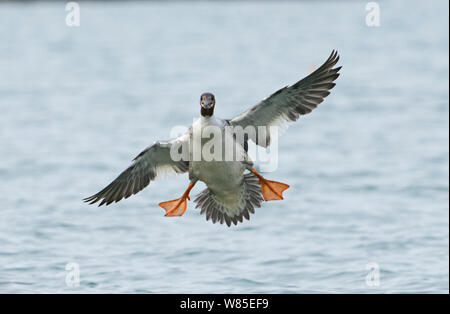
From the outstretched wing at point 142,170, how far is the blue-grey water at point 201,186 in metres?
2.09

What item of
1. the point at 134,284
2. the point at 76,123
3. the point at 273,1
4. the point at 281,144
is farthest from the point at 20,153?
the point at 273,1

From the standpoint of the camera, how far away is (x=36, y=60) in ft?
135

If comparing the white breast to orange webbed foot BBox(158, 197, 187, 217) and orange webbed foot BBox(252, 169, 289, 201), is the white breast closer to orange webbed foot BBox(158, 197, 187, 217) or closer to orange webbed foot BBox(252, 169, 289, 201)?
orange webbed foot BBox(252, 169, 289, 201)

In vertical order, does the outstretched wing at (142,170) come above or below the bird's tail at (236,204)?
above

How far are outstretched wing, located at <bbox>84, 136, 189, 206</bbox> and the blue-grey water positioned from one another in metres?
2.09

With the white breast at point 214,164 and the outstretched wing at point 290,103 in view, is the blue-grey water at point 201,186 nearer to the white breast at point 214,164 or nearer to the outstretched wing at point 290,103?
the white breast at point 214,164

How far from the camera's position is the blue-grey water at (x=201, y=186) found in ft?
37.7

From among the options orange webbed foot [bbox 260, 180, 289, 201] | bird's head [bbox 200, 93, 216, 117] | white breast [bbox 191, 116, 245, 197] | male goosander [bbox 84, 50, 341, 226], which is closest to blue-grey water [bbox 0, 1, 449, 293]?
male goosander [bbox 84, 50, 341, 226]

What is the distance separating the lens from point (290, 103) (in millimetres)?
8703

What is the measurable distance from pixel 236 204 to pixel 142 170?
111 centimetres

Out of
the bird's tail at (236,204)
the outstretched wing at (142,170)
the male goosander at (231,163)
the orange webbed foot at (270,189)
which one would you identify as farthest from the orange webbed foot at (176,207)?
the orange webbed foot at (270,189)

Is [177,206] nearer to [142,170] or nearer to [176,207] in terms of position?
[176,207]

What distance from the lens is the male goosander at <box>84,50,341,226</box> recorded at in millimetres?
8266

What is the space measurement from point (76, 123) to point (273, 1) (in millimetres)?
53946
